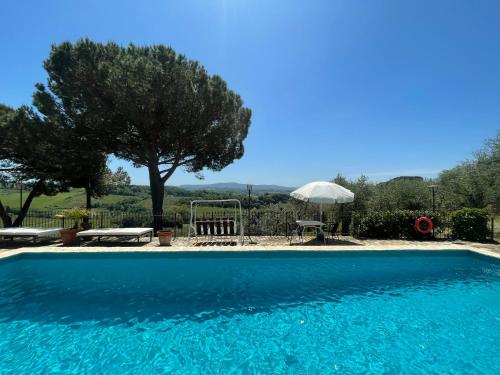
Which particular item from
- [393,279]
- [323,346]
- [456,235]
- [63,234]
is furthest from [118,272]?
[456,235]

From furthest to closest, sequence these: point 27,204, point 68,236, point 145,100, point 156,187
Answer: point 27,204 → point 156,187 → point 145,100 → point 68,236

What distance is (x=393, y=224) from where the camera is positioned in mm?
11383

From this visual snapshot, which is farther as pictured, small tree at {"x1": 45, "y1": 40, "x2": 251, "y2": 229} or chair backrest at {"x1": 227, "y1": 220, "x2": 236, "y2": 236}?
small tree at {"x1": 45, "y1": 40, "x2": 251, "y2": 229}

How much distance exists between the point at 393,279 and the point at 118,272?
23.9 ft

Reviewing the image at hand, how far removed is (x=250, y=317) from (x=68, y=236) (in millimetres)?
8506

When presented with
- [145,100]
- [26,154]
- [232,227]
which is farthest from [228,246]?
[26,154]

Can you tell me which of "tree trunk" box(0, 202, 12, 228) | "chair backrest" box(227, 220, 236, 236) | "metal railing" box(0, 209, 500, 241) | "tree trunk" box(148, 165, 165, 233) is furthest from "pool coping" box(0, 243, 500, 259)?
"tree trunk" box(0, 202, 12, 228)

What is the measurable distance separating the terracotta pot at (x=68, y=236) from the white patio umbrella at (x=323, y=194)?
8444 mm

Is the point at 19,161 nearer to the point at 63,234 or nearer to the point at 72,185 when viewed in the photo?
the point at 72,185

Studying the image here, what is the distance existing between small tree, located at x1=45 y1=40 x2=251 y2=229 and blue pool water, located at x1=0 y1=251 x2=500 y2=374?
666cm

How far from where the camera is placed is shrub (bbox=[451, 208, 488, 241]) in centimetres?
1067

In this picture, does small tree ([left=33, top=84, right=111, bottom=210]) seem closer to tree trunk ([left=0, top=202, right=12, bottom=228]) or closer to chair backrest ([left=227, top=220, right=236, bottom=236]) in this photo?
tree trunk ([left=0, top=202, right=12, bottom=228])

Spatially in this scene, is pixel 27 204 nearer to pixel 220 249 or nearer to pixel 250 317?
pixel 220 249

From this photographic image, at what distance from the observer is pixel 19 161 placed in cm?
1454
